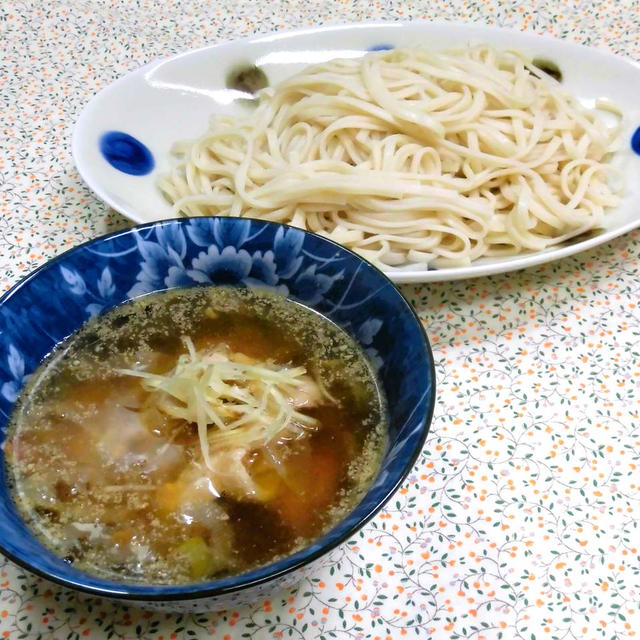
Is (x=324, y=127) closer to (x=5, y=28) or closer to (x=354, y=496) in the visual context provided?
(x=354, y=496)

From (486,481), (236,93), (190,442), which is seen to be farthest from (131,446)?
(236,93)

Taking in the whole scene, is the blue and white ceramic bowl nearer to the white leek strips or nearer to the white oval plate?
the white leek strips

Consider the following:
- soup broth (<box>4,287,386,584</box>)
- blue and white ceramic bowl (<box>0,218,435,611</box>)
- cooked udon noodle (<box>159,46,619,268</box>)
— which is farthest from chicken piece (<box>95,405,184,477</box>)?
cooked udon noodle (<box>159,46,619,268</box>)

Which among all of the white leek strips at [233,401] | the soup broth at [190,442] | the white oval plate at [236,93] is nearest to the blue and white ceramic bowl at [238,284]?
the soup broth at [190,442]

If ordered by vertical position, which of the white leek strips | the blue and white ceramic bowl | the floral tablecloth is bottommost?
the floral tablecloth

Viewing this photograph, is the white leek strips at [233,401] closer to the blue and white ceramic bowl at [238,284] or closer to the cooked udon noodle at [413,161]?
Answer: the blue and white ceramic bowl at [238,284]

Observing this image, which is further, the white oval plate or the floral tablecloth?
the white oval plate

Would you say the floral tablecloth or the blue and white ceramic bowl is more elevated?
the blue and white ceramic bowl
